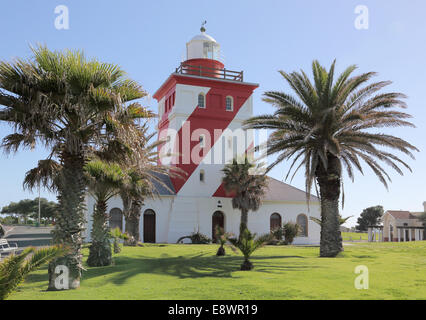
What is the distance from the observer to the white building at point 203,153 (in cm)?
3422

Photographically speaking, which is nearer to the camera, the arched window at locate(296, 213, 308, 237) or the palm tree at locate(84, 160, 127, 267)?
the palm tree at locate(84, 160, 127, 267)

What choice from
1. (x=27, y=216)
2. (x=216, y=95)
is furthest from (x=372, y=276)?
(x=27, y=216)

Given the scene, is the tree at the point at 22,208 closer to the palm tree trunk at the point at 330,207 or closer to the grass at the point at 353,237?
the grass at the point at 353,237

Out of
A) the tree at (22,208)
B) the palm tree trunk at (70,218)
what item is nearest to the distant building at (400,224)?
the palm tree trunk at (70,218)

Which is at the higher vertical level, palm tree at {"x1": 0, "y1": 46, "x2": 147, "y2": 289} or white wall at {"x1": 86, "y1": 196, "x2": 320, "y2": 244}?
palm tree at {"x1": 0, "y1": 46, "x2": 147, "y2": 289}

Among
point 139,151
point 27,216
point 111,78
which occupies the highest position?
point 111,78

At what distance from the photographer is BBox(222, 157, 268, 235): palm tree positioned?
3209 centimetres

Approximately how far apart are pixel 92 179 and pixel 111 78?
5652 mm

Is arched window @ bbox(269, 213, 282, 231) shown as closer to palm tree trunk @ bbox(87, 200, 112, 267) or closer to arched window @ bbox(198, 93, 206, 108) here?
arched window @ bbox(198, 93, 206, 108)

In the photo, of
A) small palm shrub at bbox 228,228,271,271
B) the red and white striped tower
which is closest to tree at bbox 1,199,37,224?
the red and white striped tower
